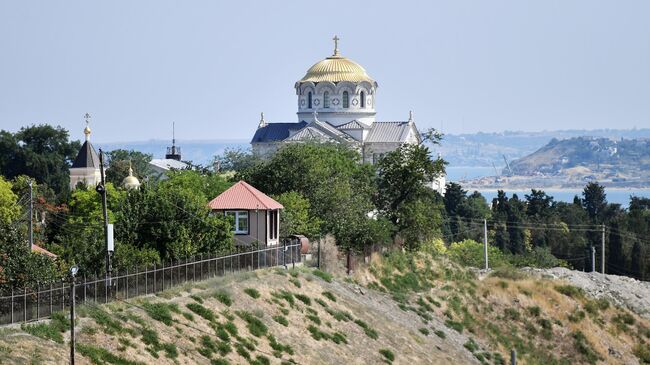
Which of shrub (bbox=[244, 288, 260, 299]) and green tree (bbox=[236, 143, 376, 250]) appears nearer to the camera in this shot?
shrub (bbox=[244, 288, 260, 299])

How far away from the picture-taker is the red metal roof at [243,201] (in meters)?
50.5

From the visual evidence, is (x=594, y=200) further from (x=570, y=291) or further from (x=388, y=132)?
(x=570, y=291)

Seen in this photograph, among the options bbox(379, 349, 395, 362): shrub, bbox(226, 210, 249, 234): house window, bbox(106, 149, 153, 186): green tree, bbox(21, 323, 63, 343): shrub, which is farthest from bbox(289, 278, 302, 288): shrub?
bbox(106, 149, 153, 186): green tree

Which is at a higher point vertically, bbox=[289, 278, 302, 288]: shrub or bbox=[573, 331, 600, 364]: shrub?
bbox=[289, 278, 302, 288]: shrub

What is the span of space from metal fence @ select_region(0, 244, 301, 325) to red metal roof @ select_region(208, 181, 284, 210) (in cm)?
211

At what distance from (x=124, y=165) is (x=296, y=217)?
117 feet

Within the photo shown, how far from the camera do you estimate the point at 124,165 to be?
291 feet

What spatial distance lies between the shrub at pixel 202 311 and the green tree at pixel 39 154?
64.0m

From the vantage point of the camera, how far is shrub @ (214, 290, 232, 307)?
4006 cm

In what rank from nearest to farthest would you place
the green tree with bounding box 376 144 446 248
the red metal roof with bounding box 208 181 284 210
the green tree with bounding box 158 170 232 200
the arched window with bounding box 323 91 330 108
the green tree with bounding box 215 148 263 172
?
the red metal roof with bounding box 208 181 284 210, the green tree with bounding box 158 170 232 200, the green tree with bounding box 376 144 446 248, the green tree with bounding box 215 148 263 172, the arched window with bounding box 323 91 330 108

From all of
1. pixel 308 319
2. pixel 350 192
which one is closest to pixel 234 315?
pixel 308 319

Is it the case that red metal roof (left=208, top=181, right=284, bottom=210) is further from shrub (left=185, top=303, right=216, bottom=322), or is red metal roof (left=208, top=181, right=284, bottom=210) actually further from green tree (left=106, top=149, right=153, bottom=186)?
green tree (left=106, top=149, right=153, bottom=186)

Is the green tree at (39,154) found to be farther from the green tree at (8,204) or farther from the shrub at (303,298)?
the shrub at (303,298)

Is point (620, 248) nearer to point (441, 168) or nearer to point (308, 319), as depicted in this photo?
point (441, 168)
